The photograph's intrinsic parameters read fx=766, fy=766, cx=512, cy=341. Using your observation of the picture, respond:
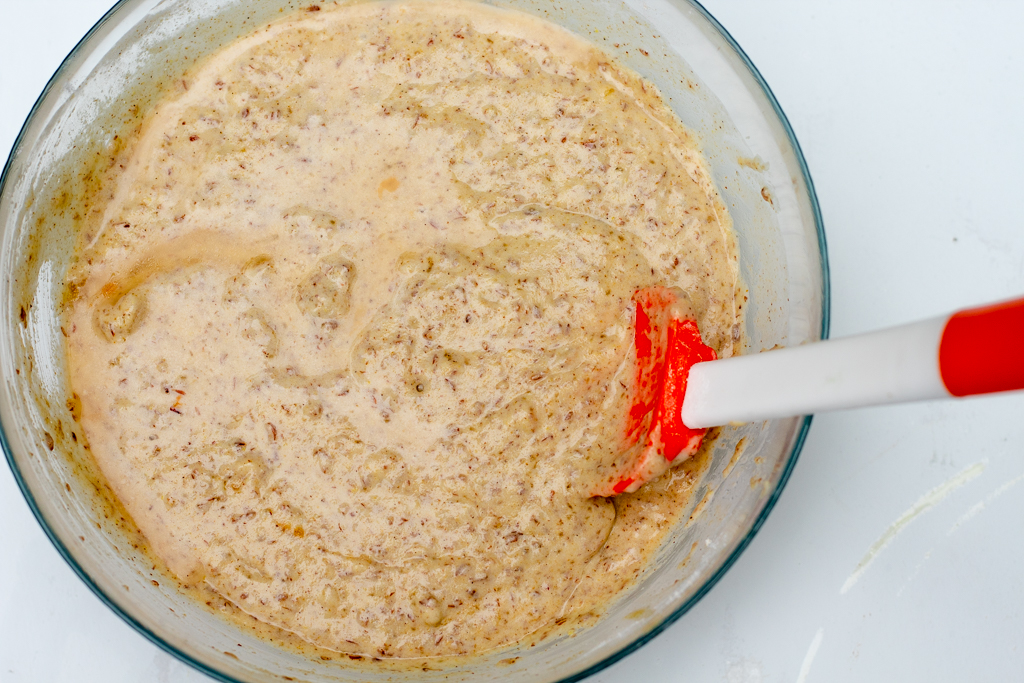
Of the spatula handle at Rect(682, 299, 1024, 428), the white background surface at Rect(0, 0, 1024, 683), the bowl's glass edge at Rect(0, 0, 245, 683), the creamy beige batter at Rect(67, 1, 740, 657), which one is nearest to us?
the spatula handle at Rect(682, 299, 1024, 428)

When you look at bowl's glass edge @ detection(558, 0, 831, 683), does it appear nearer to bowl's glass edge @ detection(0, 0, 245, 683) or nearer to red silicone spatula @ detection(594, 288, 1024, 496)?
red silicone spatula @ detection(594, 288, 1024, 496)

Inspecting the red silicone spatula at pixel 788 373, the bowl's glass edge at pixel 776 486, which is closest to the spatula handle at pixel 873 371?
the red silicone spatula at pixel 788 373

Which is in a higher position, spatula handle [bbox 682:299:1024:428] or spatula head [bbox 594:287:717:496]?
spatula head [bbox 594:287:717:496]

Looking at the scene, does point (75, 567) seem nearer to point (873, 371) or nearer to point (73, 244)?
point (73, 244)

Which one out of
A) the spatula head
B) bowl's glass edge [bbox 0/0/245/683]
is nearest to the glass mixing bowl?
bowl's glass edge [bbox 0/0/245/683]

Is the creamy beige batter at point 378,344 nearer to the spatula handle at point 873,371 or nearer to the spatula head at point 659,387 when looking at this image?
the spatula head at point 659,387

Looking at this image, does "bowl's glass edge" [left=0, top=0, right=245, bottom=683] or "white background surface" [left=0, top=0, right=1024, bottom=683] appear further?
"white background surface" [left=0, top=0, right=1024, bottom=683]

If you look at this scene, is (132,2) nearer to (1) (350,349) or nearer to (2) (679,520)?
(1) (350,349)
